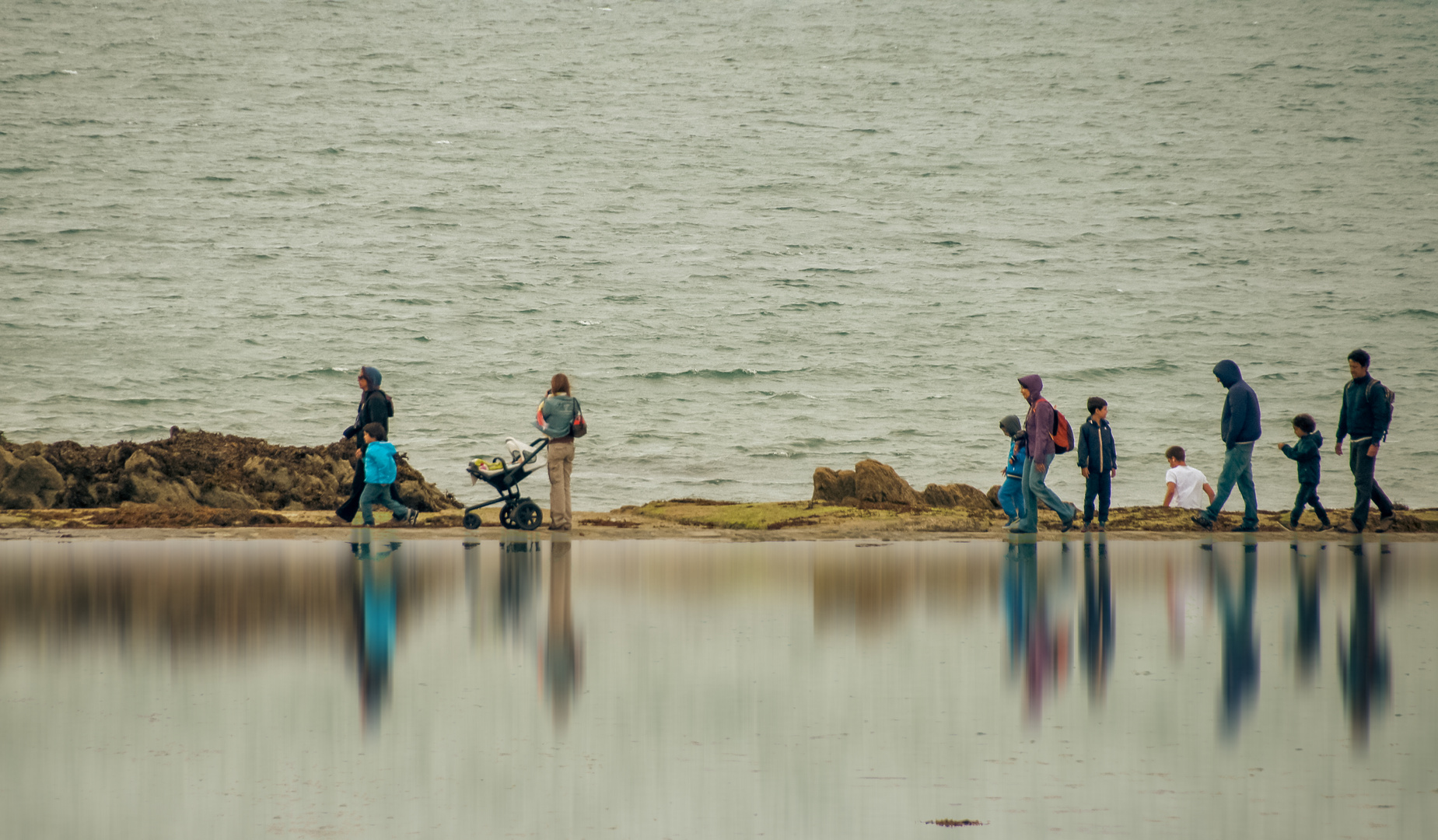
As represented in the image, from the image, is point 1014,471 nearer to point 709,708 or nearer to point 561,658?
point 561,658

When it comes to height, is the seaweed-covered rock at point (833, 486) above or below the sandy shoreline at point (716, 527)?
above

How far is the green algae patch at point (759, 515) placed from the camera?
17059 millimetres

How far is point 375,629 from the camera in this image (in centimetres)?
750

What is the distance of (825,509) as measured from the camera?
710 inches

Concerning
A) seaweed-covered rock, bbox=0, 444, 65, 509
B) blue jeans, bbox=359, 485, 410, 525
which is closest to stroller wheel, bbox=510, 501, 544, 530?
blue jeans, bbox=359, 485, 410, 525

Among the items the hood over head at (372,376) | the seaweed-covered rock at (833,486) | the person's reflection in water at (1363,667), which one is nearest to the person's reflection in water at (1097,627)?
the person's reflection in water at (1363,667)

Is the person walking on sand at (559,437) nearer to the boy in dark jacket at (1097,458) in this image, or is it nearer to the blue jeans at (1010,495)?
the blue jeans at (1010,495)

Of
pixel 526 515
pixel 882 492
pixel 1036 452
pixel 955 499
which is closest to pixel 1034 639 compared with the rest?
pixel 1036 452

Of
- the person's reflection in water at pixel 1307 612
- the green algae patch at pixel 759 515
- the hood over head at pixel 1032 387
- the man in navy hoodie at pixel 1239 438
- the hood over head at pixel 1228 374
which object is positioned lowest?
the person's reflection in water at pixel 1307 612

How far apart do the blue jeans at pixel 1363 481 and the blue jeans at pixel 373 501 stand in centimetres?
1132

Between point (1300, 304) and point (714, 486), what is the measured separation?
83.7 ft

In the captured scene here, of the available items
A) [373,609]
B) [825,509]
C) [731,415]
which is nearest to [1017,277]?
[731,415]

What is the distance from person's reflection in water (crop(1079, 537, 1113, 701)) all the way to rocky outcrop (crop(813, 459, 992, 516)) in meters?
6.51

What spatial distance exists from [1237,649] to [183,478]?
16.0 meters
